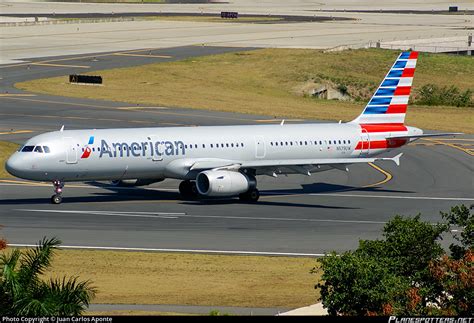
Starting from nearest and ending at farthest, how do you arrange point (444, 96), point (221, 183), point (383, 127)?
point (221, 183) → point (383, 127) → point (444, 96)

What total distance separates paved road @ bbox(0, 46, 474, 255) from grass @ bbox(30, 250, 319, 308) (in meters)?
2.51

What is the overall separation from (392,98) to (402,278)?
39474 mm

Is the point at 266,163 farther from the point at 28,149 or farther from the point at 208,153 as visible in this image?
the point at 28,149

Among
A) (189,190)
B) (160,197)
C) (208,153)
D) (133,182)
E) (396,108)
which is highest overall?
(396,108)

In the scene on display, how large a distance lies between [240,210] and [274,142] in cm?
605

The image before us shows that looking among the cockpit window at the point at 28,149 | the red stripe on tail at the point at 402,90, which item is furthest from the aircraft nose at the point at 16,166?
the red stripe on tail at the point at 402,90

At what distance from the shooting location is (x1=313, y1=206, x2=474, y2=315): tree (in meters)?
32.1

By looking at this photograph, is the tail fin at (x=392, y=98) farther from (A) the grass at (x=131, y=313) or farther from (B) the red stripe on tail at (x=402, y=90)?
(A) the grass at (x=131, y=313)

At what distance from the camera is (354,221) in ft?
199

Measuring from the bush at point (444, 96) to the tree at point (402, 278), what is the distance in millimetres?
82710

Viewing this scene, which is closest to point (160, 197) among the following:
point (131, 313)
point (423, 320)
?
point (131, 313)

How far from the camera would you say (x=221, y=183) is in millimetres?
63250

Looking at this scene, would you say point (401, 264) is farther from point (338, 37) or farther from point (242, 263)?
point (338, 37)

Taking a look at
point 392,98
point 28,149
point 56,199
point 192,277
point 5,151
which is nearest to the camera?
point 192,277
